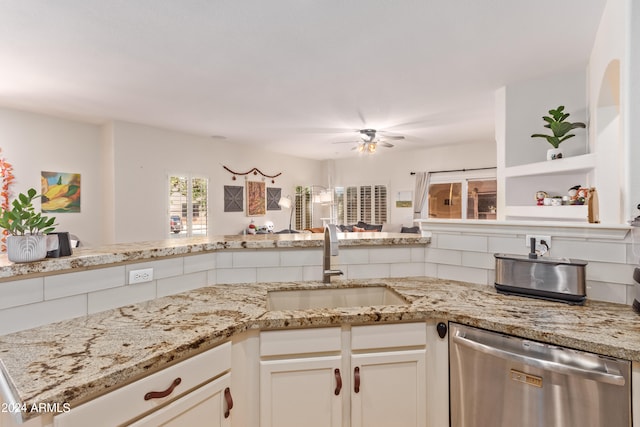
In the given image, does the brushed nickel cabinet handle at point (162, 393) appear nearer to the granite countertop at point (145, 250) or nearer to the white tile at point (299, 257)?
the granite countertop at point (145, 250)

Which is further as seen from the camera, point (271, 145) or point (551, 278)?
point (271, 145)

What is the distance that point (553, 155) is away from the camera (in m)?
2.87

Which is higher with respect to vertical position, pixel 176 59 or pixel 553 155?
pixel 176 59

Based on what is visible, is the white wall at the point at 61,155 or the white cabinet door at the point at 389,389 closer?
the white cabinet door at the point at 389,389

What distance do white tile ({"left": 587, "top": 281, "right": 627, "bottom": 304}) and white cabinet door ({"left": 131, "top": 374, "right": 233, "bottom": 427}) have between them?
5.43 feet

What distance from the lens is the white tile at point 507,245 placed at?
1.73m

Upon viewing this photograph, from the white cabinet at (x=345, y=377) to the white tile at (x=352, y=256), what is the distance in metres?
0.64

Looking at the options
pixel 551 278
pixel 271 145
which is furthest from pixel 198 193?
pixel 551 278

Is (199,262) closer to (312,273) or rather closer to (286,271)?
(286,271)

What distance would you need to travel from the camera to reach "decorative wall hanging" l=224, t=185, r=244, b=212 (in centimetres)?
646

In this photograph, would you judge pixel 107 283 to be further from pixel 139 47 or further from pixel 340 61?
pixel 340 61

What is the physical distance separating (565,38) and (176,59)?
3.16 meters

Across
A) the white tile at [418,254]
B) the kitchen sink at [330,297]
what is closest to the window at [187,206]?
the kitchen sink at [330,297]

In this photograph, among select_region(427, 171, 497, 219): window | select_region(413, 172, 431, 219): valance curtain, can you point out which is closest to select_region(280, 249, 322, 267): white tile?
select_region(427, 171, 497, 219): window
